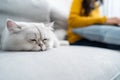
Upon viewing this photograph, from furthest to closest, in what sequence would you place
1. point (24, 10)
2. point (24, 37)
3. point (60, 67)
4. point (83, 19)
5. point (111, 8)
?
point (111, 8) → point (83, 19) → point (24, 10) → point (24, 37) → point (60, 67)

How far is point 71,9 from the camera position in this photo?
1.67m

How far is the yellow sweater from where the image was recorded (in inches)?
59.5

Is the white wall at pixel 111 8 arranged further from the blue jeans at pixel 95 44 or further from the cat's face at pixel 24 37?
the cat's face at pixel 24 37

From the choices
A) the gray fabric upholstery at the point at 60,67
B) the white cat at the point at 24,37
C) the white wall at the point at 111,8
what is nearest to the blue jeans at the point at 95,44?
the gray fabric upholstery at the point at 60,67

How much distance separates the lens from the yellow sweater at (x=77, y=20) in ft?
4.96

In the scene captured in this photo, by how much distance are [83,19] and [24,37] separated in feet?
1.94

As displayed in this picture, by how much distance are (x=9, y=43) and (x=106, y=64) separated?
435mm

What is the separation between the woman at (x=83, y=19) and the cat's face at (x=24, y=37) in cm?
41

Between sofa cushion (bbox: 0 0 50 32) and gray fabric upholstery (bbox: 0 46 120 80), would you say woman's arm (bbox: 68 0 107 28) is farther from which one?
gray fabric upholstery (bbox: 0 46 120 80)

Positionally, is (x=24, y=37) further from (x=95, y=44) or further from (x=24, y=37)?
(x=95, y=44)

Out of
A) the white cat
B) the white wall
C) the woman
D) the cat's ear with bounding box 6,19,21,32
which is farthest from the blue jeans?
the white wall

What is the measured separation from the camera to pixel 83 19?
155cm

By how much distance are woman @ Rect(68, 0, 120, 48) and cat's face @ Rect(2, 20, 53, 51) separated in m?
0.41

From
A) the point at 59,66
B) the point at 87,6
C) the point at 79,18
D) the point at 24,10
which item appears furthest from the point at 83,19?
the point at 59,66
